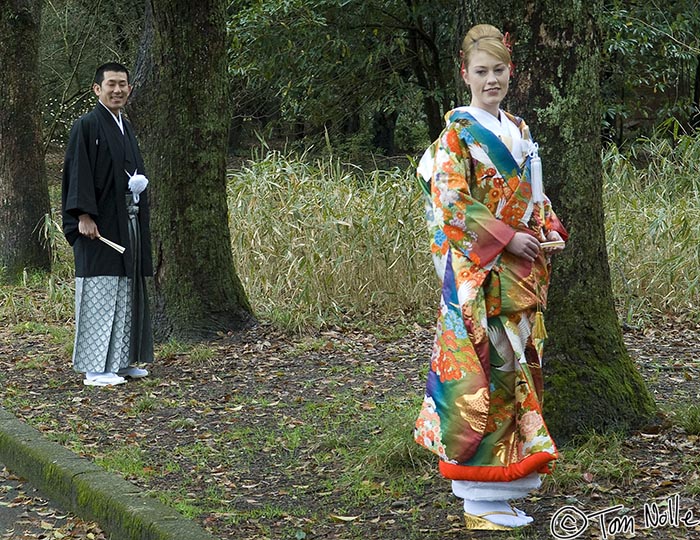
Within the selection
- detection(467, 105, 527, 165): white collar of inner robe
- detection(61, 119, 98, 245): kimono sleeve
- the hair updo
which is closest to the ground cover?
detection(61, 119, 98, 245): kimono sleeve

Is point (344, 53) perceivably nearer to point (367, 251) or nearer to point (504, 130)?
point (367, 251)

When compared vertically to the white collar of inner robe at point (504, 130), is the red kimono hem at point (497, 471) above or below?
→ below

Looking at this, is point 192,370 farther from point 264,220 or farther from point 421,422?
point 421,422

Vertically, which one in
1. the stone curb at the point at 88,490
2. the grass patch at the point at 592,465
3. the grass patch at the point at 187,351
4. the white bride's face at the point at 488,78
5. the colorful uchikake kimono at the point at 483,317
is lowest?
the stone curb at the point at 88,490

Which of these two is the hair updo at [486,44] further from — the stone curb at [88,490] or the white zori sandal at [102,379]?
the white zori sandal at [102,379]

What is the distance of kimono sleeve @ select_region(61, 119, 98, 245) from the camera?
7.02 m

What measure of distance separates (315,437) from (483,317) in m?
2.11

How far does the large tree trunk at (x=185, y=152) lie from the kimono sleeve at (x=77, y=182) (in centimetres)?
84

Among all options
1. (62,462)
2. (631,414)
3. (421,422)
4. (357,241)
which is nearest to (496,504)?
(421,422)

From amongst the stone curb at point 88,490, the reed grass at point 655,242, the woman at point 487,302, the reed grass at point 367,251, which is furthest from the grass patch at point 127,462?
the reed grass at point 655,242

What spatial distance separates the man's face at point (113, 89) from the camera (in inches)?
283

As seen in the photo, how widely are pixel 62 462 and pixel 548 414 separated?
2368 millimetres

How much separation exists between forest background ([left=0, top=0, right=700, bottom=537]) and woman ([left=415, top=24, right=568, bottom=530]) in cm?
83

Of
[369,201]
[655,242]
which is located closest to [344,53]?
[369,201]
